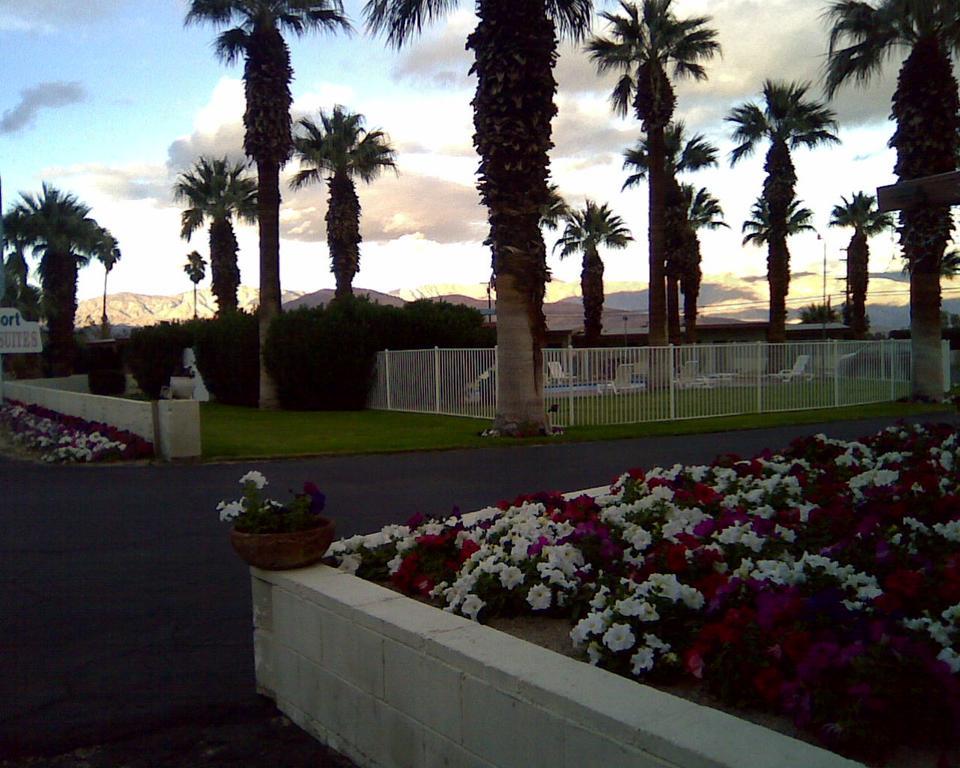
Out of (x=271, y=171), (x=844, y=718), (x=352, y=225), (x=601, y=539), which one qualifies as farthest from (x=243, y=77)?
(x=844, y=718)

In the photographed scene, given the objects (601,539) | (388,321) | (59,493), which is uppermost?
(388,321)

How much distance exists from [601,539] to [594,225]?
47706 millimetres

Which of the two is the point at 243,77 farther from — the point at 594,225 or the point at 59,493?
the point at 594,225

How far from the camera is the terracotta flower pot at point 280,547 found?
15.0 feet

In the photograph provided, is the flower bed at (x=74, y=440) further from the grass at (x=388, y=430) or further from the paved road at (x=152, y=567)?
the grass at (x=388, y=430)

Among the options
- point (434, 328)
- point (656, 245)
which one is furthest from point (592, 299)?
point (434, 328)

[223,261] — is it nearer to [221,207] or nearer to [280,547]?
[221,207]

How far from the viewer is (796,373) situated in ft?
77.2

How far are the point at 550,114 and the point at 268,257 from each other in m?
13.5

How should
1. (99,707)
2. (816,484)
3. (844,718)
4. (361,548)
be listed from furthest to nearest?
1. (816,484)
2. (361,548)
3. (99,707)
4. (844,718)

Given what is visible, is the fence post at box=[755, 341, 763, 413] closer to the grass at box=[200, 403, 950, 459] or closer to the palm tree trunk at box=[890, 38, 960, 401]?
the grass at box=[200, 403, 950, 459]

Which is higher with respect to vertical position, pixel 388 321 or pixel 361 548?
pixel 388 321

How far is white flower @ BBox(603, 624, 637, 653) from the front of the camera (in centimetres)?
341

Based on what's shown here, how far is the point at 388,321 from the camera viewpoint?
88.3ft
